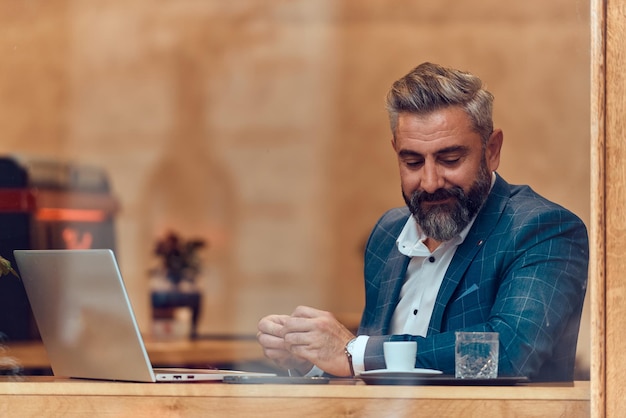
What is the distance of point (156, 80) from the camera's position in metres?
9.05

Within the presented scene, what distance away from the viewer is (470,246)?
2156 millimetres

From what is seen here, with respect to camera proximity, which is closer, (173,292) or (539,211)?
(539,211)

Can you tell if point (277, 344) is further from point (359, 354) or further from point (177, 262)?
point (177, 262)

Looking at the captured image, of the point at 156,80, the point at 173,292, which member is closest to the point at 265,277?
the point at 173,292

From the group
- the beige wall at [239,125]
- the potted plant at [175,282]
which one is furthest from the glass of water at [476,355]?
the beige wall at [239,125]

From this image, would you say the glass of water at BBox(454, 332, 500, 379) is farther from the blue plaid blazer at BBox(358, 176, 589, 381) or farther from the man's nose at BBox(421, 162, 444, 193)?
the man's nose at BBox(421, 162, 444, 193)

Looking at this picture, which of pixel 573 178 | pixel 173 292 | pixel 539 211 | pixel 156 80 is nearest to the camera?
pixel 573 178

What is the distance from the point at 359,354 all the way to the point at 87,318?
18.8 inches

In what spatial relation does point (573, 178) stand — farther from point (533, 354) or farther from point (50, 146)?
point (50, 146)

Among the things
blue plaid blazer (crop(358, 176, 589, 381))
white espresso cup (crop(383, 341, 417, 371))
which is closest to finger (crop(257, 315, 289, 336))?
blue plaid blazer (crop(358, 176, 589, 381))

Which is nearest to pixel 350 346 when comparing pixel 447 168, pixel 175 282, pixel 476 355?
pixel 476 355

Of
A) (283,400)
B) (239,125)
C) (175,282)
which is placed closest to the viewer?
(283,400)

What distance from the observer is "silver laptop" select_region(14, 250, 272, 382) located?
1843 mm

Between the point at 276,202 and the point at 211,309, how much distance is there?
0.95 meters
